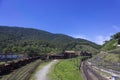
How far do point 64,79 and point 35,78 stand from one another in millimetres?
5490

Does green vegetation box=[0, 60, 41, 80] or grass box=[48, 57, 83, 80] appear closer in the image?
green vegetation box=[0, 60, 41, 80]

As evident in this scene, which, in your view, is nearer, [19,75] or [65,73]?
[19,75]

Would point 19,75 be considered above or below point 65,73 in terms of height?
below

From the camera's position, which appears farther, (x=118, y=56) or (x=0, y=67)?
(x=118, y=56)

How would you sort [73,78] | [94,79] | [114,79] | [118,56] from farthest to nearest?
[118,56] < [94,79] < [73,78] < [114,79]

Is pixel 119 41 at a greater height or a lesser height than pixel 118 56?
greater

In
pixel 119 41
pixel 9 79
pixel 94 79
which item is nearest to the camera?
pixel 9 79

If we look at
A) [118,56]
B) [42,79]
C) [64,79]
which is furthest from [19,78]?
[118,56]

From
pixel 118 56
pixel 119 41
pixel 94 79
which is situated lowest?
Answer: pixel 94 79

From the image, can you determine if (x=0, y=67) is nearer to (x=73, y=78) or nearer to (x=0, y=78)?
(x=0, y=78)

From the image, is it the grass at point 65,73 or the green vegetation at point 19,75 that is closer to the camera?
the green vegetation at point 19,75

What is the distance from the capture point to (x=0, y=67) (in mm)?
44188

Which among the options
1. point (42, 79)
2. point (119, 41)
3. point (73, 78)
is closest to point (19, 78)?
point (42, 79)

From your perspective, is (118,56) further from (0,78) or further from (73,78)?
(0,78)
